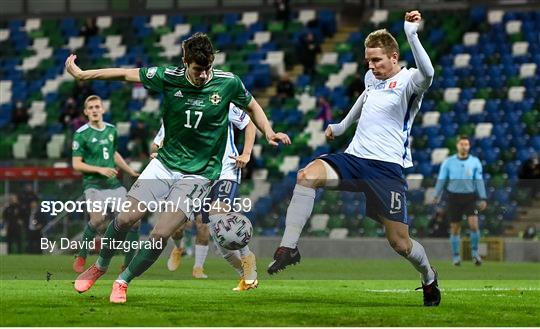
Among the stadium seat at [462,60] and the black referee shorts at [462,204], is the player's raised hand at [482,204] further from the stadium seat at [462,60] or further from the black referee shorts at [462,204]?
the stadium seat at [462,60]

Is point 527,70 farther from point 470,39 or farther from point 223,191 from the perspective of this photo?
point 223,191

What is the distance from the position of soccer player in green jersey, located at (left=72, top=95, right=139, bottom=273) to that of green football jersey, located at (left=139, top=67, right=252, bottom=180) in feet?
20.6

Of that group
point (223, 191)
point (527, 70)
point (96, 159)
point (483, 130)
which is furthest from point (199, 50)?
point (527, 70)

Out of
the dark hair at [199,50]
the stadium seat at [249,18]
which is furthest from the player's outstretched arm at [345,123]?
the stadium seat at [249,18]

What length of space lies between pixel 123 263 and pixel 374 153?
5695 mm

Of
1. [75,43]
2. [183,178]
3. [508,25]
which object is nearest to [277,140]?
[183,178]

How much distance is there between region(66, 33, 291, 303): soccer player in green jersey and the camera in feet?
38.7

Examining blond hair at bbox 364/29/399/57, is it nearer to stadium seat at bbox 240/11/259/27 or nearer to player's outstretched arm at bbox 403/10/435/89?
player's outstretched arm at bbox 403/10/435/89

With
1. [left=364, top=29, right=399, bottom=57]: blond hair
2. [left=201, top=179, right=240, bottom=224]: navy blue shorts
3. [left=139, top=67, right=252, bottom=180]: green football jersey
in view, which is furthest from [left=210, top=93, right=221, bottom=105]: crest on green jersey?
[left=201, top=179, right=240, bottom=224]: navy blue shorts

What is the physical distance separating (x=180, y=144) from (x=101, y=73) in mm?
954

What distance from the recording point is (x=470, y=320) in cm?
1102

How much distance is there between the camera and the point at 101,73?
1160cm

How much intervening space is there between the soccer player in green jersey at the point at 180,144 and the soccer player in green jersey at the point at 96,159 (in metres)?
6.27

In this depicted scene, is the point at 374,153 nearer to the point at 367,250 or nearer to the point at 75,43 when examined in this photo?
the point at 367,250
